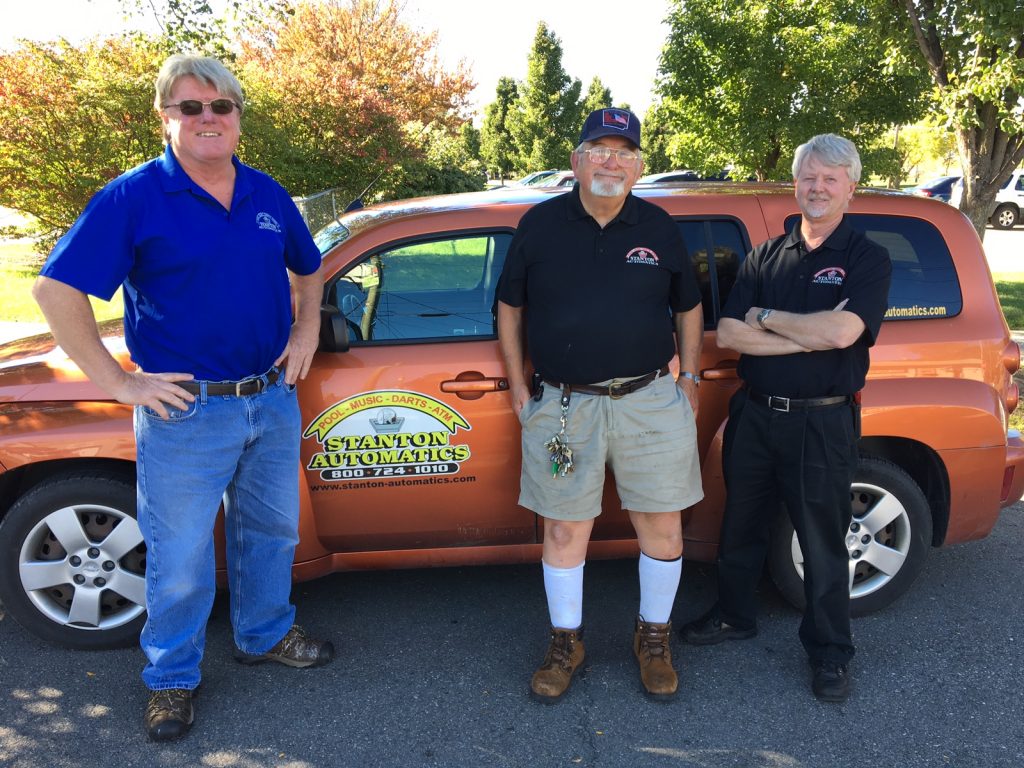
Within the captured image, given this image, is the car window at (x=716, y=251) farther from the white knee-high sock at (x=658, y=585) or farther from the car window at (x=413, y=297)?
the white knee-high sock at (x=658, y=585)

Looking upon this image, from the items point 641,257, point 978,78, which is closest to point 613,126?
point 641,257

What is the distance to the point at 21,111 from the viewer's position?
11.0m

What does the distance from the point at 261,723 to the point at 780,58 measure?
713 centimetres

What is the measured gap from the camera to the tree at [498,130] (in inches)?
1801

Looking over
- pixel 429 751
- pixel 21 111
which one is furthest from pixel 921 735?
pixel 21 111

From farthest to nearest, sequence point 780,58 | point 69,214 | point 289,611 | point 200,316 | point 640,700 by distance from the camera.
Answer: point 69,214 < point 780,58 < point 289,611 < point 640,700 < point 200,316

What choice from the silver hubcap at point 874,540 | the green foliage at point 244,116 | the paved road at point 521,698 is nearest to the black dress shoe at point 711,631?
the paved road at point 521,698

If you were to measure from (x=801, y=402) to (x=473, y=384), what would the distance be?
116 cm

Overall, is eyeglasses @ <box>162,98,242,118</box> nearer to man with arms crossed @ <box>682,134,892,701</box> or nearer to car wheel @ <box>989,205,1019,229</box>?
man with arms crossed @ <box>682,134,892,701</box>

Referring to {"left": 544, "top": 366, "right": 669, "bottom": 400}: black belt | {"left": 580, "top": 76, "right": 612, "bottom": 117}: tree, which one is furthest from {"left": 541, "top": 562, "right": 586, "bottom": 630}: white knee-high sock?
{"left": 580, "top": 76, "right": 612, "bottom": 117}: tree

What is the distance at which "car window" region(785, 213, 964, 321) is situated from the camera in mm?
3273

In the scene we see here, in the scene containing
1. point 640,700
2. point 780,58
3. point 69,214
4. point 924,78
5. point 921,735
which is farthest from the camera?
point 69,214

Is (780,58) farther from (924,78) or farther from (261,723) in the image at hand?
(261,723)

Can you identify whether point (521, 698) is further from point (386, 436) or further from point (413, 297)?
point (413, 297)
